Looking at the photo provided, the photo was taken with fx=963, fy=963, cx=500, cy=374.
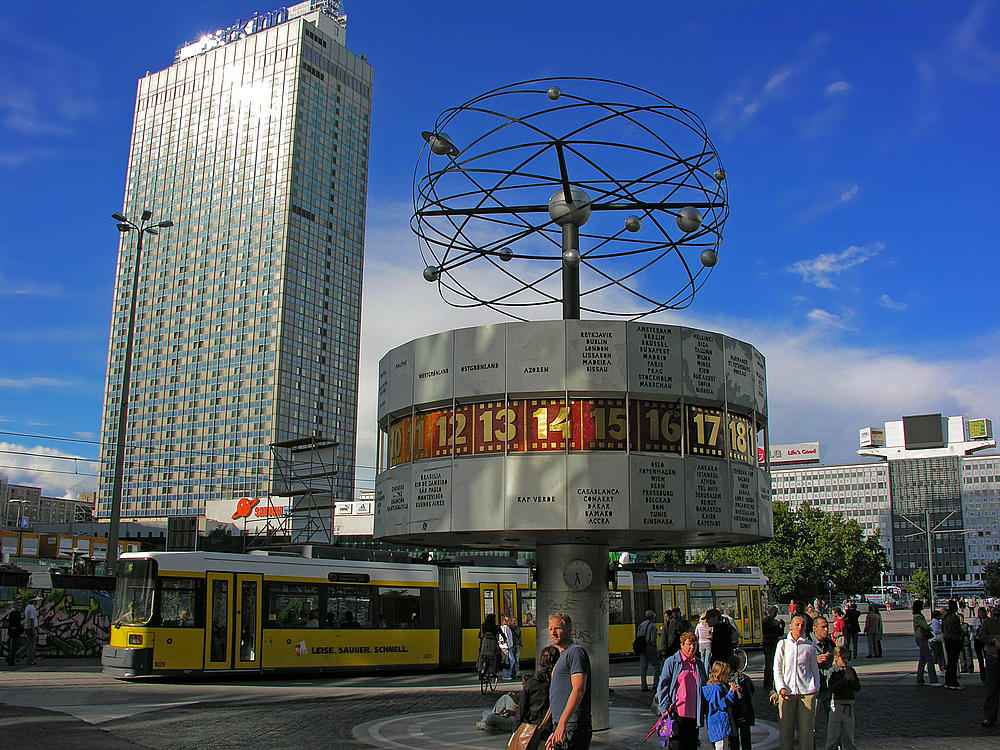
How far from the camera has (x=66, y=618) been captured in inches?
1286

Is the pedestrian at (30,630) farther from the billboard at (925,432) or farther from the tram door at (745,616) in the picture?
the billboard at (925,432)

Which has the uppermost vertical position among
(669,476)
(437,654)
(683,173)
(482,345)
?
(683,173)

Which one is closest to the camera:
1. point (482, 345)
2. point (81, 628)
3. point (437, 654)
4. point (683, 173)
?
point (482, 345)

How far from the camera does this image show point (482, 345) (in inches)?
600

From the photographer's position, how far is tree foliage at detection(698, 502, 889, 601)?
76.2m

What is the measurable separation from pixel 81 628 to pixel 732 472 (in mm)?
26193

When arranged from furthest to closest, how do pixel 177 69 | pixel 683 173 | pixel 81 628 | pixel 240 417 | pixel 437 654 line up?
pixel 177 69 < pixel 240 417 < pixel 81 628 < pixel 437 654 < pixel 683 173

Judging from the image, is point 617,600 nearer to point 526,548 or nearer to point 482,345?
point 526,548

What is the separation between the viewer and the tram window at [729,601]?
37.2 m

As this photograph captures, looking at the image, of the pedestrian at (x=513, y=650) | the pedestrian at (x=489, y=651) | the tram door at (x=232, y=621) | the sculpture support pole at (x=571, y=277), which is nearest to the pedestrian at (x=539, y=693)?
the sculpture support pole at (x=571, y=277)

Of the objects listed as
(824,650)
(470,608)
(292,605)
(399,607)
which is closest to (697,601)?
(470,608)

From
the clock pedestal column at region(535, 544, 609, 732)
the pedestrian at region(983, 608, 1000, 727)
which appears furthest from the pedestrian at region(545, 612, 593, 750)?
the pedestrian at region(983, 608, 1000, 727)

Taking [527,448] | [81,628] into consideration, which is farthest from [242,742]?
[81,628]

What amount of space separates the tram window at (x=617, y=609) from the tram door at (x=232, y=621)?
13.7 m
